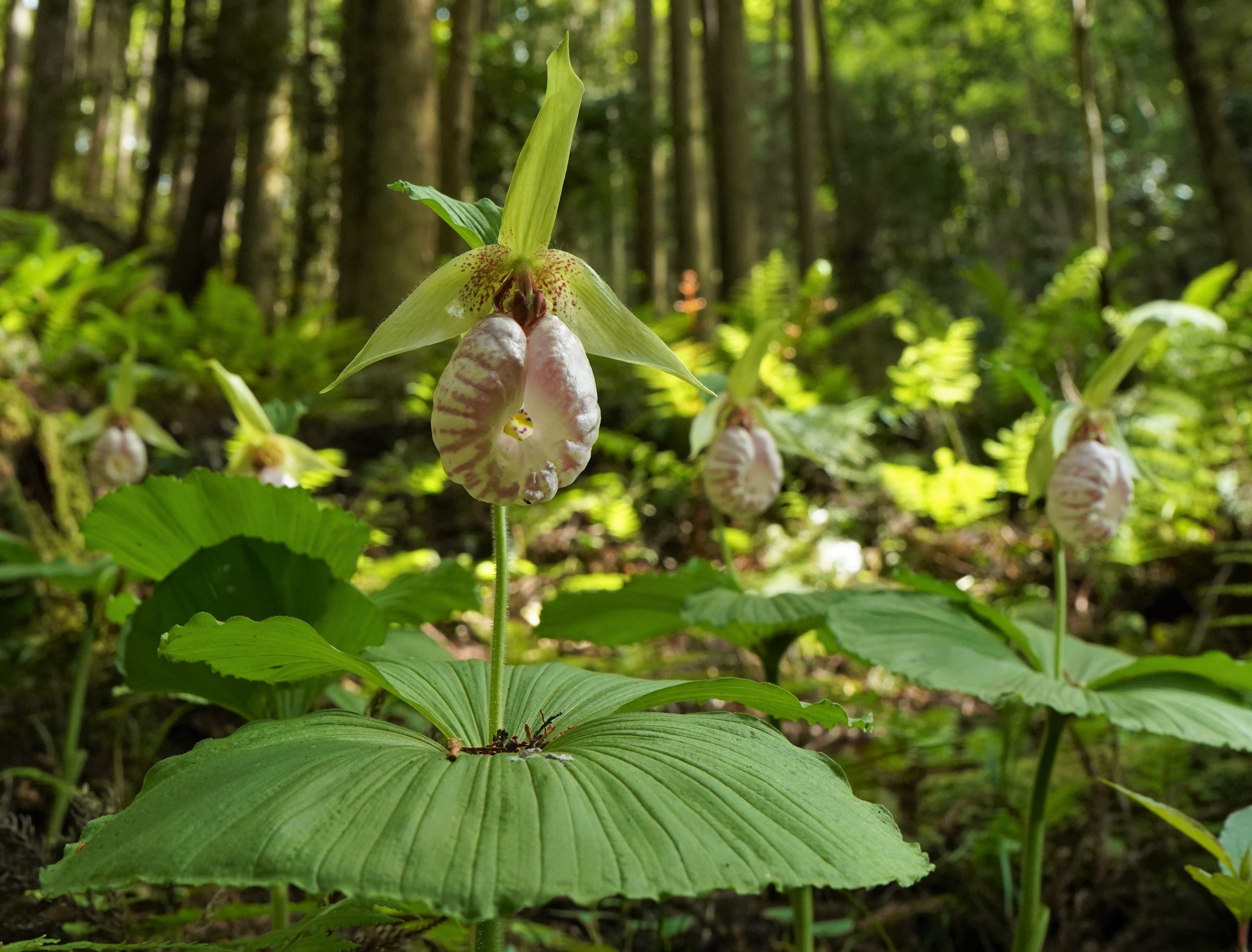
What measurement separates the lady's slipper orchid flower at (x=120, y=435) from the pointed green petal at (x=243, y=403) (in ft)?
2.40

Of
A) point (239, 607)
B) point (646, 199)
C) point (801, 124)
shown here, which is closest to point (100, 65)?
point (646, 199)

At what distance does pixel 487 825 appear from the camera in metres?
0.78

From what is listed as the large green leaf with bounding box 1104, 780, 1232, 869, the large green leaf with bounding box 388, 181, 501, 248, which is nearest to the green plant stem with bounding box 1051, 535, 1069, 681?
the large green leaf with bounding box 1104, 780, 1232, 869

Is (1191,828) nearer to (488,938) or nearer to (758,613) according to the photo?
(758,613)

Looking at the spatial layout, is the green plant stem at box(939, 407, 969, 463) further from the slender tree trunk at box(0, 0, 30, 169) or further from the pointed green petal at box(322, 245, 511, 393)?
the slender tree trunk at box(0, 0, 30, 169)

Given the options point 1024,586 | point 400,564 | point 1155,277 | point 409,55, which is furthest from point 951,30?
point 400,564

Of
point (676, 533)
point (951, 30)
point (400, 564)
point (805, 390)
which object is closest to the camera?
point (400, 564)

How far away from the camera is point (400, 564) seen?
3.58m

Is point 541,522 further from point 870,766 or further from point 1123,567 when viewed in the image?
point 1123,567

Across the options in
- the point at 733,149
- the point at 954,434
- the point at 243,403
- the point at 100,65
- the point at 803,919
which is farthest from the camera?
the point at 100,65

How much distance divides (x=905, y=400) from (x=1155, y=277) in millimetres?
12614

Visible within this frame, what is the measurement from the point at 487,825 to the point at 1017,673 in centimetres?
122

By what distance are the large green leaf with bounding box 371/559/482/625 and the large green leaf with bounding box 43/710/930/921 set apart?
0.62 meters

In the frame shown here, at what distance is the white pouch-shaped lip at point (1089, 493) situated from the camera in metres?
1.71
